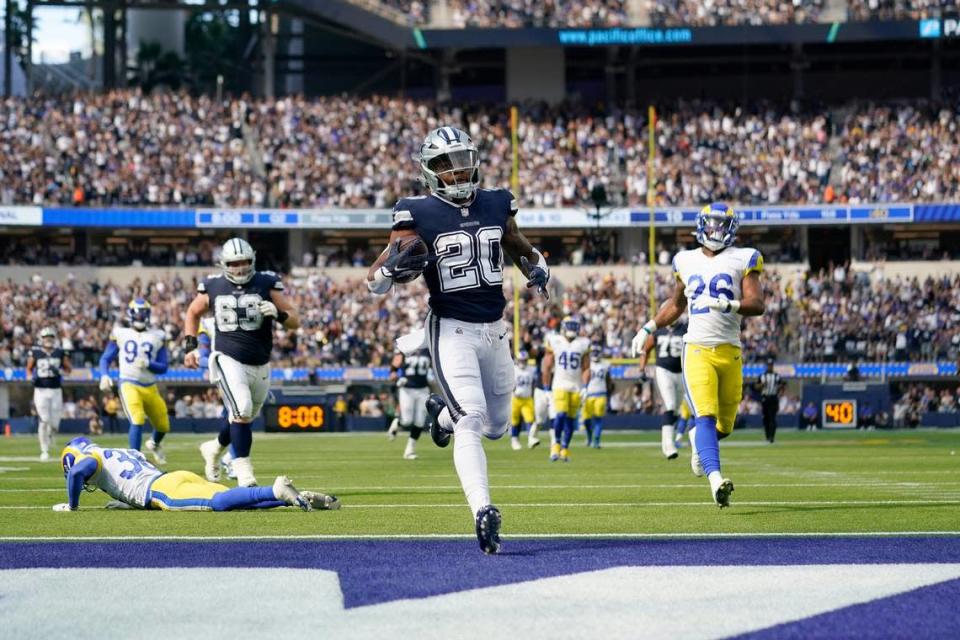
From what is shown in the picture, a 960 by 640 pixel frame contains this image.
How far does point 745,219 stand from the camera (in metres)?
47.0

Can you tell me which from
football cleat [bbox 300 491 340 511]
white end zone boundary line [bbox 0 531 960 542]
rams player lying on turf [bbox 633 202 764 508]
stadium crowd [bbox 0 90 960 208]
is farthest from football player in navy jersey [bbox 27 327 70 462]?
stadium crowd [bbox 0 90 960 208]

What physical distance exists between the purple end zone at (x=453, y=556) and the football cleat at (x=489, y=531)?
0.22 ft

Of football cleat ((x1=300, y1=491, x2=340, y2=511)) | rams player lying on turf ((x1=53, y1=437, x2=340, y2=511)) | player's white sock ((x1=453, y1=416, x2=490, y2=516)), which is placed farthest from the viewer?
football cleat ((x1=300, y1=491, x2=340, y2=511))

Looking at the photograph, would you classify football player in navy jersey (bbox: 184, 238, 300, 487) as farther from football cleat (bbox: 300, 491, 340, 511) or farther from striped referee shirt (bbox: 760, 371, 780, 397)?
striped referee shirt (bbox: 760, 371, 780, 397)

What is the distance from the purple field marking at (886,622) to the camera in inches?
189

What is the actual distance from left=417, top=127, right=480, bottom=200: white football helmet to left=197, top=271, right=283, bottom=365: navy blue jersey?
4.46 m

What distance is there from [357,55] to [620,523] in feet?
177

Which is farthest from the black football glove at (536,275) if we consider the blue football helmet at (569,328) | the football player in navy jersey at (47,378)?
the football player in navy jersey at (47,378)

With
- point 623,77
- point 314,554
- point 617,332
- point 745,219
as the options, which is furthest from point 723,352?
point 623,77

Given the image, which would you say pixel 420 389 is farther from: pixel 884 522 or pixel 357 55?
pixel 357 55

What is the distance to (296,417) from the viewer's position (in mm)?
36875

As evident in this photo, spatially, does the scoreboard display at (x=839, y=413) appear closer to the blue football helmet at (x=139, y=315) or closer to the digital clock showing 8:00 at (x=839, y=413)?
the digital clock showing 8:00 at (x=839, y=413)

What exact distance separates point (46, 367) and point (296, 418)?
13.5 meters

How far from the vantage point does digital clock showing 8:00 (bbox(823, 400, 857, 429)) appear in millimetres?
35906
